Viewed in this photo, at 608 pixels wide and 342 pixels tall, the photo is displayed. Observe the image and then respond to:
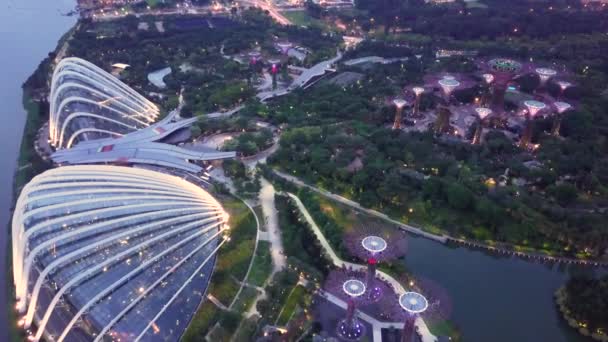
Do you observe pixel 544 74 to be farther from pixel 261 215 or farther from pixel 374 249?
pixel 374 249

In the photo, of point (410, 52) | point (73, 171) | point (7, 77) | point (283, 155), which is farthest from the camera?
point (410, 52)

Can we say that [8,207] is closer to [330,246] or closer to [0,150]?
[0,150]

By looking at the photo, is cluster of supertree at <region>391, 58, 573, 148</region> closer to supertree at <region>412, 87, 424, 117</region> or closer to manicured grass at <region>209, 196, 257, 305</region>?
supertree at <region>412, 87, 424, 117</region>

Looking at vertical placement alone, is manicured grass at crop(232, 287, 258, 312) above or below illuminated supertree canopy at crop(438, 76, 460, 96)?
below

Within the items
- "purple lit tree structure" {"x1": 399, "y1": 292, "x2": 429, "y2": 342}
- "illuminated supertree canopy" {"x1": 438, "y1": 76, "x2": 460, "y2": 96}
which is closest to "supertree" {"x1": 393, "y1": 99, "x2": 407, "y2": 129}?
"illuminated supertree canopy" {"x1": 438, "y1": 76, "x2": 460, "y2": 96}

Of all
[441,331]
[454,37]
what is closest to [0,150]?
[441,331]

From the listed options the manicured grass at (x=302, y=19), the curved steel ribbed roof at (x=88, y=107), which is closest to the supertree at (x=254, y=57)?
the manicured grass at (x=302, y=19)

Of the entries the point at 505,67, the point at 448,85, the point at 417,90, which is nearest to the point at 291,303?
the point at 417,90
